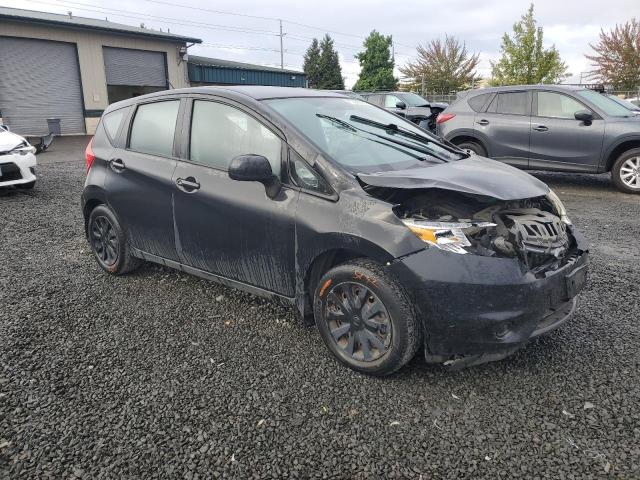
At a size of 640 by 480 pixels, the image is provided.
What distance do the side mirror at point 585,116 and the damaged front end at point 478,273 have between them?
601 cm

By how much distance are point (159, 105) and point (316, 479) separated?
3.11 m

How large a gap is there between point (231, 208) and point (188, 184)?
47cm

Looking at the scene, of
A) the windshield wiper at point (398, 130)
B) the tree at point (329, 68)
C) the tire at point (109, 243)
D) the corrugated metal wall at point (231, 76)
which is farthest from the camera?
the tree at point (329, 68)

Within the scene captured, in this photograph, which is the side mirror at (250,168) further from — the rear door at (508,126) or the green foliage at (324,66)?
the green foliage at (324,66)

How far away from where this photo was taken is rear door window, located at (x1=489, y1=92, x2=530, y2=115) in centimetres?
854

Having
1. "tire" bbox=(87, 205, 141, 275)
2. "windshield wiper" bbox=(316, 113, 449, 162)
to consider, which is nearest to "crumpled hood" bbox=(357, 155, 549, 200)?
"windshield wiper" bbox=(316, 113, 449, 162)

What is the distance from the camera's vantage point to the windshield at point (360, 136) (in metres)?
3.12

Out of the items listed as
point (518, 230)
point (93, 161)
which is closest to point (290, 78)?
point (93, 161)

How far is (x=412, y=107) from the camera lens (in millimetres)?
12711

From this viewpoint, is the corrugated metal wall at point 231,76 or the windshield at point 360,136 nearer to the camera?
the windshield at point 360,136

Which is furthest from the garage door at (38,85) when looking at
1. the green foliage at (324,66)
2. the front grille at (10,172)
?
the green foliage at (324,66)

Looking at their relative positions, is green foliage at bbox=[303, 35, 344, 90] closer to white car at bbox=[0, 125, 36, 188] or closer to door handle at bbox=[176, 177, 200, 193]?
white car at bbox=[0, 125, 36, 188]

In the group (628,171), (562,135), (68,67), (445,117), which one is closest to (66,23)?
(68,67)

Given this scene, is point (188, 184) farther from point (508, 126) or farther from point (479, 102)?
point (479, 102)
